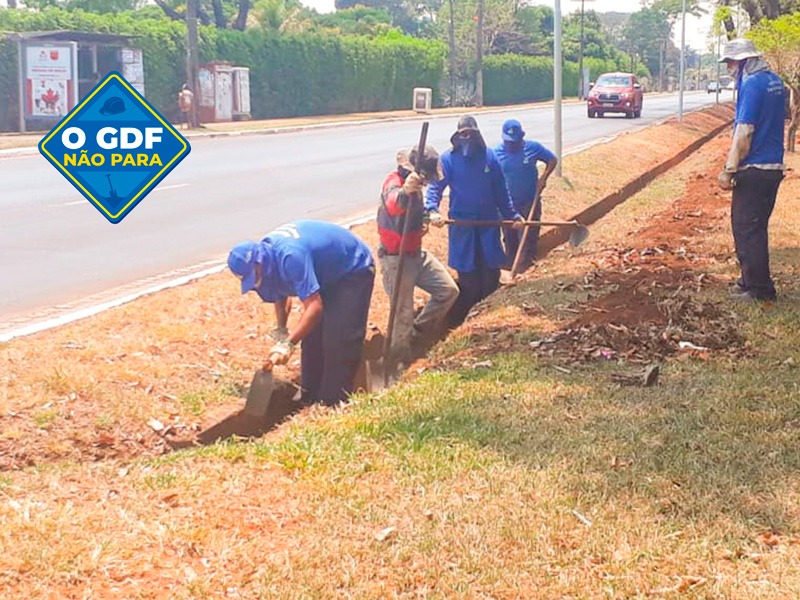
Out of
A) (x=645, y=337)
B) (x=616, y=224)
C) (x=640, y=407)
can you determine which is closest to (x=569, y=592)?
(x=640, y=407)

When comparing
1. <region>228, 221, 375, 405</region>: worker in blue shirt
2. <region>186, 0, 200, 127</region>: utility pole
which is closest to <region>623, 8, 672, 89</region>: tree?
<region>186, 0, 200, 127</region>: utility pole

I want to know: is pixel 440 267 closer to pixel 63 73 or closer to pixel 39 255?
pixel 39 255

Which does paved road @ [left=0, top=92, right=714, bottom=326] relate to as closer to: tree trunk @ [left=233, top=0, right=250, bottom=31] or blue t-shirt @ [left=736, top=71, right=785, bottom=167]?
blue t-shirt @ [left=736, top=71, right=785, bottom=167]

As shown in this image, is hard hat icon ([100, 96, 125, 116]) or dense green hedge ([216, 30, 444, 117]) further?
dense green hedge ([216, 30, 444, 117])

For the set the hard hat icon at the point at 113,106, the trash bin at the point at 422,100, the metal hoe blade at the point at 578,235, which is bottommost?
the metal hoe blade at the point at 578,235

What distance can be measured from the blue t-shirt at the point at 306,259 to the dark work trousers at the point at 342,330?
0.08 meters

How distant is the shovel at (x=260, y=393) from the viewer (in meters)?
6.43

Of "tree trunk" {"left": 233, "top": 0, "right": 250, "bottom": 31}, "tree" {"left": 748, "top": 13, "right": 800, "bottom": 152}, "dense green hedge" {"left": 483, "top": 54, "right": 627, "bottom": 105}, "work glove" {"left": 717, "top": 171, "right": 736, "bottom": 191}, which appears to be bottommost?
"work glove" {"left": 717, "top": 171, "right": 736, "bottom": 191}

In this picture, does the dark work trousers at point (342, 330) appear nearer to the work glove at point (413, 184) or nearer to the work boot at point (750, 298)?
the work glove at point (413, 184)

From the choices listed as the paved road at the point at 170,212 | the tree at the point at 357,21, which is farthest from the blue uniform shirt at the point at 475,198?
the tree at the point at 357,21

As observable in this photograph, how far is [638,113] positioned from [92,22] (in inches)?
819

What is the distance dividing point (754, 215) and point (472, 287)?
269 centimetres

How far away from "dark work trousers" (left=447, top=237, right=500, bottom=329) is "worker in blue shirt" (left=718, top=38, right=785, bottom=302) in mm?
2381

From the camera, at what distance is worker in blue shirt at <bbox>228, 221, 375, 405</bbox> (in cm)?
632
